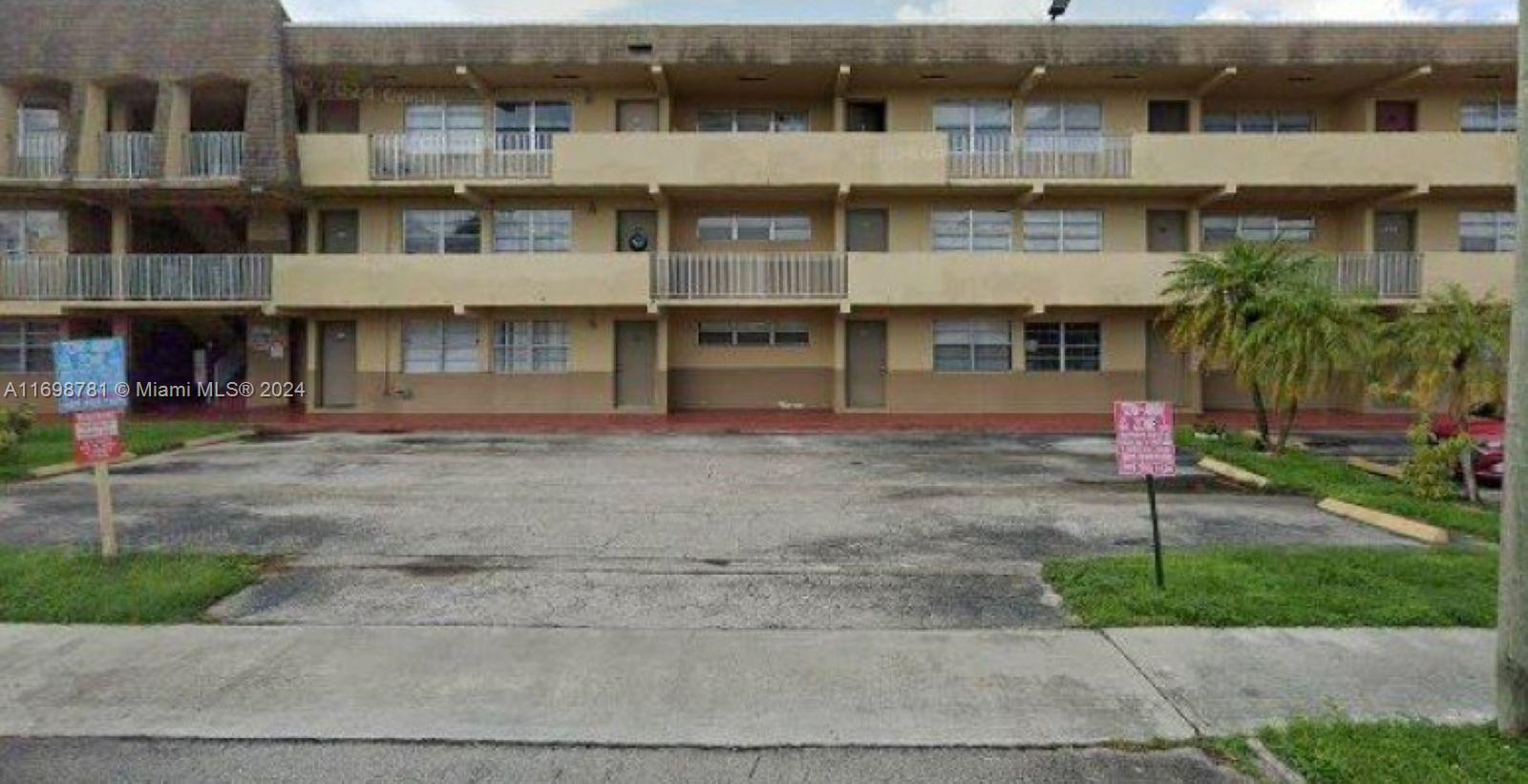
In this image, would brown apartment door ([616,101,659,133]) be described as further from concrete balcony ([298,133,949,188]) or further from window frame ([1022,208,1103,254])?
window frame ([1022,208,1103,254])

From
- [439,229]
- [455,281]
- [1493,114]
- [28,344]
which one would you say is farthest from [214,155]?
[1493,114]

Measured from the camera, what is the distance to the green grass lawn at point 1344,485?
29.6 feet

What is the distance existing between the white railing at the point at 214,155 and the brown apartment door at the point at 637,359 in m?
10.3

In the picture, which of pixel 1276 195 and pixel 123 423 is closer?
pixel 123 423

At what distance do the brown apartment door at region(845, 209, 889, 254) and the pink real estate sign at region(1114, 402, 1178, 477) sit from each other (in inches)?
630

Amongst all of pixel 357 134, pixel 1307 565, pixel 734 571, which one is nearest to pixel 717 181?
pixel 357 134

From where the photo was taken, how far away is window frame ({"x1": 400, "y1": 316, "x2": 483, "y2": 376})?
22.4 metres

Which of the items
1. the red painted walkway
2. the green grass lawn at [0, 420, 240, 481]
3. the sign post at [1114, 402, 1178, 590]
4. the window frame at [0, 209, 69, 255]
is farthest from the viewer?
the window frame at [0, 209, 69, 255]

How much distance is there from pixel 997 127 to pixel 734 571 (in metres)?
18.5

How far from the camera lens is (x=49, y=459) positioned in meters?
13.2

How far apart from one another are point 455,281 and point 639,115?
22.1 ft

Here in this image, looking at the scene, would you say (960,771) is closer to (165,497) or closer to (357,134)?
(165,497)

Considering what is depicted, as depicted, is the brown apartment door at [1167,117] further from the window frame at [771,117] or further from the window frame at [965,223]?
the window frame at [771,117]

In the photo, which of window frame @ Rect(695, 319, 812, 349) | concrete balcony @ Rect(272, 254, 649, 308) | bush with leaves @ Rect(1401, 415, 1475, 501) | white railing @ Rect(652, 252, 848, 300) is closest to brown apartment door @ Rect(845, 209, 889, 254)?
white railing @ Rect(652, 252, 848, 300)
